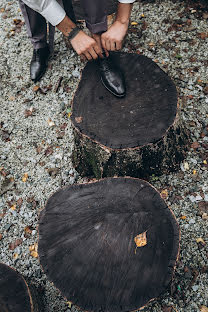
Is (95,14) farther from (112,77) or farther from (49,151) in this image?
(49,151)

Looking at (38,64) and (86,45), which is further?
(38,64)

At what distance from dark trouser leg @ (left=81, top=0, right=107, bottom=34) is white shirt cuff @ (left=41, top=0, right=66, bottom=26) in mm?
287

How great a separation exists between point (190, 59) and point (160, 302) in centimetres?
326

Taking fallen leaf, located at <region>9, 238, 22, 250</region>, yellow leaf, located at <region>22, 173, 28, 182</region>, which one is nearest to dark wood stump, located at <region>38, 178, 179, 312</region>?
fallen leaf, located at <region>9, 238, 22, 250</region>

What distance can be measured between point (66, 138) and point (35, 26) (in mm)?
1626

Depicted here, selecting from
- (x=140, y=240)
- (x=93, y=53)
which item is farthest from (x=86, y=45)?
(x=140, y=240)

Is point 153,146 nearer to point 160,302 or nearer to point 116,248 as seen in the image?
point 116,248

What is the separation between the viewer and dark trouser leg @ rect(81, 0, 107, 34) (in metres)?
2.64

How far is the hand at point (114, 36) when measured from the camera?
262cm

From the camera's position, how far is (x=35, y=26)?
3627mm

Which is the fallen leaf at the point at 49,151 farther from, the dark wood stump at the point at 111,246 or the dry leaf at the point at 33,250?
the dark wood stump at the point at 111,246

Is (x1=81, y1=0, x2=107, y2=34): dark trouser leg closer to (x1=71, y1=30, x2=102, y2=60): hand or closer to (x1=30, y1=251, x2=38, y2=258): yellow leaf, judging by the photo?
(x1=71, y1=30, x2=102, y2=60): hand

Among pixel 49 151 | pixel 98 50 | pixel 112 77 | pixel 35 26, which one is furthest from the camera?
pixel 35 26

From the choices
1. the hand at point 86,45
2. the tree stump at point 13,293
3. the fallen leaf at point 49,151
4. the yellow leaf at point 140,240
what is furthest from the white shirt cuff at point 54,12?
the tree stump at point 13,293
